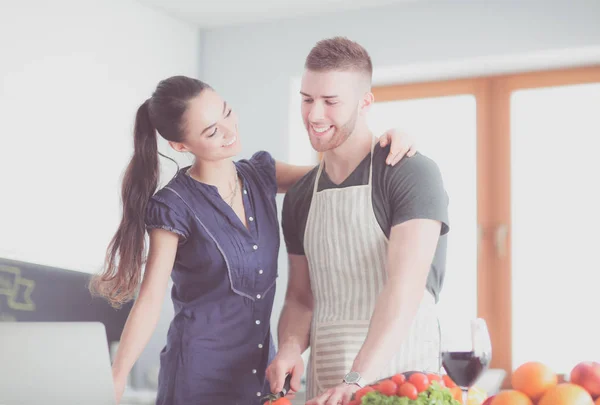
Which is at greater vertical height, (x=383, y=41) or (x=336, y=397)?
(x=383, y=41)

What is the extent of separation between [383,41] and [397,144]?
292 centimetres

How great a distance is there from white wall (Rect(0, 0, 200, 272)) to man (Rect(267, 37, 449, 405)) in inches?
86.3

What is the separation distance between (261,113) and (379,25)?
892mm

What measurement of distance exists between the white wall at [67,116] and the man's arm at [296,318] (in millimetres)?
2109

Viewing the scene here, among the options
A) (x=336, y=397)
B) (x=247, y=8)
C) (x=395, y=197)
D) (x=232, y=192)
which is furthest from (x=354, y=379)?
(x=247, y=8)

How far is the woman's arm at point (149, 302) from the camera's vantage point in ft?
5.65

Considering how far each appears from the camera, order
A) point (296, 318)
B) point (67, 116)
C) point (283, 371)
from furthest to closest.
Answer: point (67, 116) < point (296, 318) < point (283, 371)

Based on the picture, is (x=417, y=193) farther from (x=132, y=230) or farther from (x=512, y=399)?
(x=132, y=230)

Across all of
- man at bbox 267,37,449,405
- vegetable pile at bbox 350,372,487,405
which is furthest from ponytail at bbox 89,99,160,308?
vegetable pile at bbox 350,372,487,405

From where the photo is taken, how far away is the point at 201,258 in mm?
1870

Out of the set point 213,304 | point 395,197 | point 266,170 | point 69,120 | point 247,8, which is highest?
point 247,8

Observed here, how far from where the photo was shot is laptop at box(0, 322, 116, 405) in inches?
41.8

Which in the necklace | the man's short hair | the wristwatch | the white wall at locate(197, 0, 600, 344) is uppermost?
the white wall at locate(197, 0, 600, 344)

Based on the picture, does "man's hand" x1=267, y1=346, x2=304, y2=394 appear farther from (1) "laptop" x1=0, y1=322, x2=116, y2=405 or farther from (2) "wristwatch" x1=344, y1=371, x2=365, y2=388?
(1) "laptop" x1=0, y1=322, x2=116, y2=405
